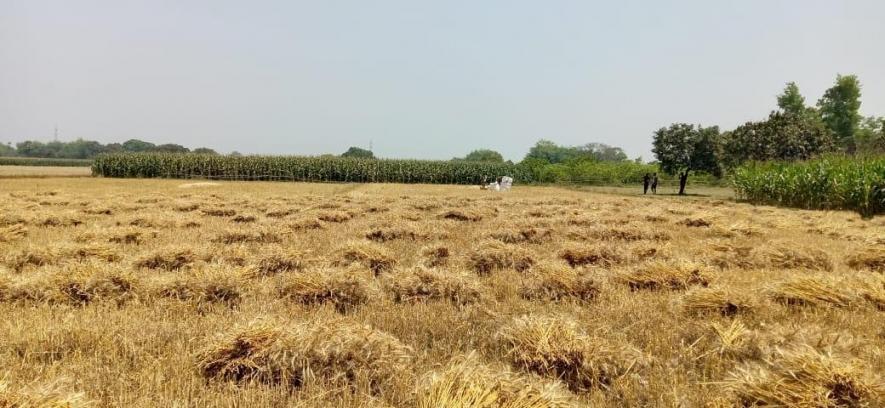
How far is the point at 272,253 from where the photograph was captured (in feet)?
20.2

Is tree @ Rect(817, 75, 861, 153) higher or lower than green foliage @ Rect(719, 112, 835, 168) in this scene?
higher

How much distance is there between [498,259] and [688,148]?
4069 cm

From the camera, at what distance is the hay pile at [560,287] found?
4800mm

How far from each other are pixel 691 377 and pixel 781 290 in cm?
244

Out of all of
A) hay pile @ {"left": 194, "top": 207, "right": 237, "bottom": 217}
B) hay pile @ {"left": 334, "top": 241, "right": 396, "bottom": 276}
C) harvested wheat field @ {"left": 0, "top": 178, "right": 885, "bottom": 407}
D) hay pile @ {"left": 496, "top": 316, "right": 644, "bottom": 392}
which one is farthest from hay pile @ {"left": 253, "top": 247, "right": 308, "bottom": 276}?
hay pile @ {"left": 194, "top": 207, "right": 237, "bottom": 217}

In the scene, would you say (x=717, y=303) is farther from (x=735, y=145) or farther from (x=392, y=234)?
(x=735, y=145)

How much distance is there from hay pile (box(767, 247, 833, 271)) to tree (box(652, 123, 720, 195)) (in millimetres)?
37328

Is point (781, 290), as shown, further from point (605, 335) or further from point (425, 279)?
point (425, 279)

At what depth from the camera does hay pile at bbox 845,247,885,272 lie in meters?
6.42

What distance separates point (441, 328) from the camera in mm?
3730

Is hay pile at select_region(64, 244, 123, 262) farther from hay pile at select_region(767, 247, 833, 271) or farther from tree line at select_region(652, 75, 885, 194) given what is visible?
tree line at select_region(652, 75, 885, 194)

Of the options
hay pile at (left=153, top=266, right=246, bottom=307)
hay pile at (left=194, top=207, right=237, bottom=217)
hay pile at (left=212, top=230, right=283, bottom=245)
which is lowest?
hay pile at (left=194, top=207, right=237, bottom=217)

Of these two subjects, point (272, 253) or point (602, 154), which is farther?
point (602, 154)

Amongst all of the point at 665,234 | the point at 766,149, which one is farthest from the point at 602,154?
the point at 665,234
